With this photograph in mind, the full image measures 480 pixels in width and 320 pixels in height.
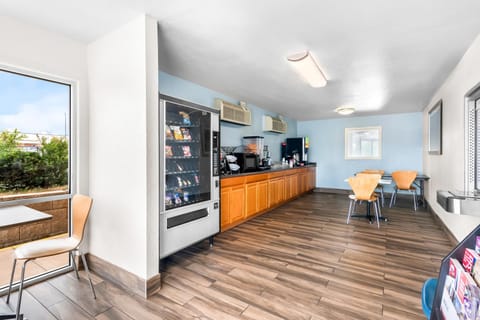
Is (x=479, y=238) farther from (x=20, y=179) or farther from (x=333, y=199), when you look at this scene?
(x=333, y=199)

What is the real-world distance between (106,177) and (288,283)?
203cm

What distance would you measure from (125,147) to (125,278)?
3.92ft

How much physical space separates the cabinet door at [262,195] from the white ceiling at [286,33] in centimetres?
187

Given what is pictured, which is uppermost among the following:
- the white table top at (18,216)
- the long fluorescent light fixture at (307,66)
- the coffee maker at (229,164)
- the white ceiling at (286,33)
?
the white ceiling at (286,33)

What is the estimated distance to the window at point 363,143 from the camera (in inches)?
262

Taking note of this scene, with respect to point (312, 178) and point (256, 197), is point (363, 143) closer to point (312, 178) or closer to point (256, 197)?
point (312, 178)

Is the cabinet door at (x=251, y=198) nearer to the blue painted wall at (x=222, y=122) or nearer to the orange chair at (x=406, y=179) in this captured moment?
the blue painted wall at (x=222, y=122)

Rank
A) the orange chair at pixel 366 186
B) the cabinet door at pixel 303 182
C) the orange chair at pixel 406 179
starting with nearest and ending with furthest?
1. the orange chair at pixel 366 186
2. the orange chair at pixel 406 179
3. the cabinet door at pixel 303 182

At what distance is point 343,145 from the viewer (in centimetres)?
707

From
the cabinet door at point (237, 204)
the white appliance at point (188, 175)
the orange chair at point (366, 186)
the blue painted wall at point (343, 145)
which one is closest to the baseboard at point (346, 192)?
the blue painted wall at point (343, 145)

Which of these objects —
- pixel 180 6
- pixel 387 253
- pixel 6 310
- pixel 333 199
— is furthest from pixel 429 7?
pixel 333 199

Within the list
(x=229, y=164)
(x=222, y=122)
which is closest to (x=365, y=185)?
(x=229, y=164)

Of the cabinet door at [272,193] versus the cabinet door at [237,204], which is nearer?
the cabinet door at [237,204]

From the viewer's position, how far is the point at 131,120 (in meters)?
2.08
